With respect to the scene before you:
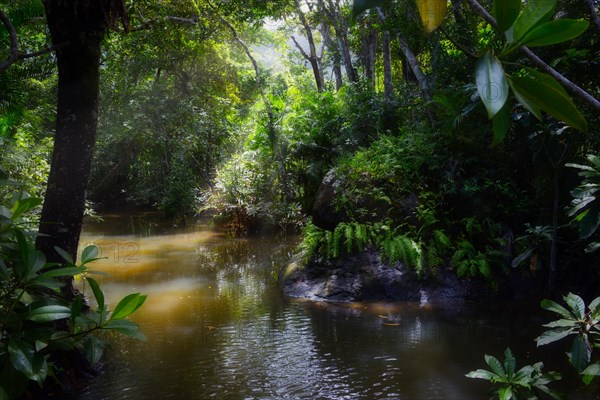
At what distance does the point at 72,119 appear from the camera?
3.68 metres

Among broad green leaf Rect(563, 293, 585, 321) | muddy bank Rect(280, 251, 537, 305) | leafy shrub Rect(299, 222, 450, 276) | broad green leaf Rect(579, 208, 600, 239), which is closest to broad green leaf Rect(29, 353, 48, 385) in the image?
broad green leaf Rect(563, 293, 585, 321)

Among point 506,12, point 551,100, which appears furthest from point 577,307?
point 506,12

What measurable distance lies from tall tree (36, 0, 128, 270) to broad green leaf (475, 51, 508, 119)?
347cm

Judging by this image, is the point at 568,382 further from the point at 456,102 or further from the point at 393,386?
the point at 456,102

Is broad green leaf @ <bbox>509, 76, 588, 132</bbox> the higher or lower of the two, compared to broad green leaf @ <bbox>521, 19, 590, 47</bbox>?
lower

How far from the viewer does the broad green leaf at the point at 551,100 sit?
92 cm

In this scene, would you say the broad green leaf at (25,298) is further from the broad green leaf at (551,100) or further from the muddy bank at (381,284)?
the muddy bank at (381,284)

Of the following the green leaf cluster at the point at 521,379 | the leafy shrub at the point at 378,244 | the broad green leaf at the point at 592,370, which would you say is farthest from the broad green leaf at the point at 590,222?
the leafy shrub at the point at 378,244

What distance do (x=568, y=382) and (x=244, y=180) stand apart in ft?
28.3

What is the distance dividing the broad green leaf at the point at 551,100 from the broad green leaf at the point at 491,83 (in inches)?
2.2

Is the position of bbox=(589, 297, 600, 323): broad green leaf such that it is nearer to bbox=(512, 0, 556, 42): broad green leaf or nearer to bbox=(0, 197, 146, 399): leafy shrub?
bbox=(512, 0, 556, 42): broad green leaf

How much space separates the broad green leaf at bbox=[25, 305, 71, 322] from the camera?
2289mm

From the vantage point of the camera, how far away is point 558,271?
6.01 meters

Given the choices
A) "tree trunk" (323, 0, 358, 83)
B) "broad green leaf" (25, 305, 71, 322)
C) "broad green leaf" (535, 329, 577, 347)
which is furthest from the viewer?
"tree trunk" (323, 0, 358, 83)
